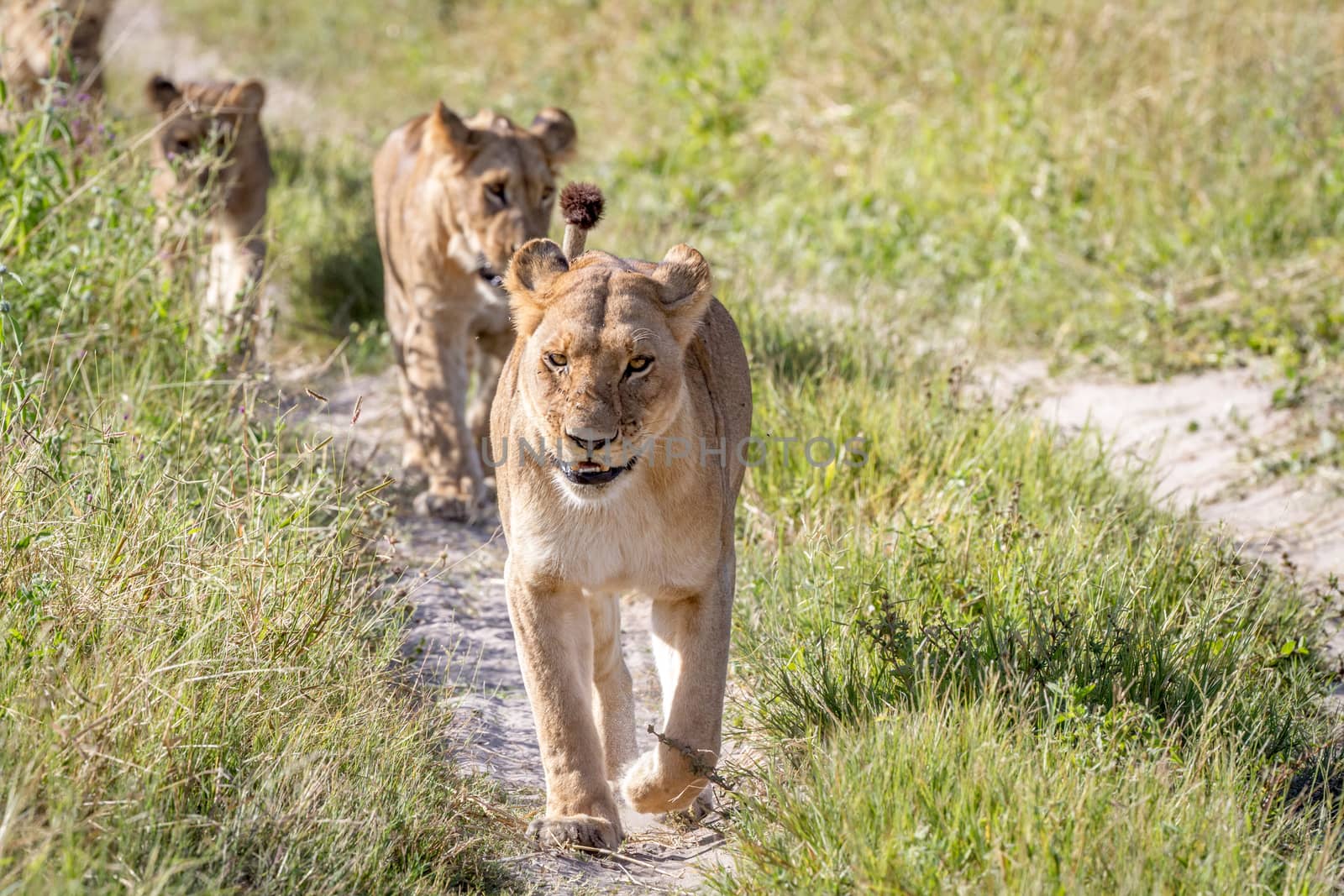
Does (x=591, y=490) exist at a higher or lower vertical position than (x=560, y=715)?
higher

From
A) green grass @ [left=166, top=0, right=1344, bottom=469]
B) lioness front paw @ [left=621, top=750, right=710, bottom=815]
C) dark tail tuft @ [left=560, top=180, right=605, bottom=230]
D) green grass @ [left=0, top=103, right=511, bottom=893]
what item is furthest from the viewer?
green grass @ [left=166, top=0, right=1344, bottom=469]

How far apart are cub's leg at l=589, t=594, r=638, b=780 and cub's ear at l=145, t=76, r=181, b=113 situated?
14.3ft

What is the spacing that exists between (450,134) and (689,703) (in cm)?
330

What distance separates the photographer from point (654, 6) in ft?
40.7

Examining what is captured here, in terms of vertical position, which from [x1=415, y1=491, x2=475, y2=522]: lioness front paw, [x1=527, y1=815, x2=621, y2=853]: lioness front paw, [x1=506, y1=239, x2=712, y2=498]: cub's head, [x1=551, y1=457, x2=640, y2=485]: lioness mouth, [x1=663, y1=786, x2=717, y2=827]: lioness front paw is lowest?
[x1=663, y1=786, x2=717, y2=827]: lioness front paw

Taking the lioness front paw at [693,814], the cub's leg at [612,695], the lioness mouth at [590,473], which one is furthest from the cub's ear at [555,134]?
the lioness front paw at [693,814]

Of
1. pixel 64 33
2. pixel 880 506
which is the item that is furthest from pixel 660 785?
pixel 64 33

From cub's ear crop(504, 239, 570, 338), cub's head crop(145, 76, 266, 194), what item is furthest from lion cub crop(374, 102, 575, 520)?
cub's ear crop(504, 239, 570, 338)

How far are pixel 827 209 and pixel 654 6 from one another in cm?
400

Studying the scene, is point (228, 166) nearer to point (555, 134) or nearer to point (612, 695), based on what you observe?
point (555, 134)

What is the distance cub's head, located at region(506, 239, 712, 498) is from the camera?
3584 mm

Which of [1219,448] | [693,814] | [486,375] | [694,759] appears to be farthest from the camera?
[486,375]

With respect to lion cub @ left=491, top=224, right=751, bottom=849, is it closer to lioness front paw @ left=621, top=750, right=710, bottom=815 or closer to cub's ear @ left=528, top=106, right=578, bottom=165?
lioness front paw @ left=621, top=750, right=710, bottom=815

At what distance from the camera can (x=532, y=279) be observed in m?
3.94
